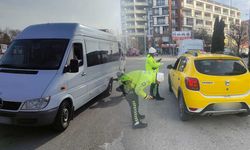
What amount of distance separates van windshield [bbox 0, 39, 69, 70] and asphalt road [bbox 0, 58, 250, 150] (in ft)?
4.73

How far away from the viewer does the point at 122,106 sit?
22.7 feet

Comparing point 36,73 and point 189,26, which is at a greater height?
point 189,26

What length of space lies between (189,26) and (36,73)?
72.5 meters

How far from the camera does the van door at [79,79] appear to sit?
5199mm

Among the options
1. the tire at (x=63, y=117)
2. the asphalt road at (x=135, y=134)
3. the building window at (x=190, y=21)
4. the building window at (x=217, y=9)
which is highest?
the building window at (x=217, y=9)

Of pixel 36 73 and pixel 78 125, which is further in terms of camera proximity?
pixel 78 125

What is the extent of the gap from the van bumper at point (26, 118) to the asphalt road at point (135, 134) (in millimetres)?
431

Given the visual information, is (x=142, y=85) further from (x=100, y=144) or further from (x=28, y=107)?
(x=28, y=107)

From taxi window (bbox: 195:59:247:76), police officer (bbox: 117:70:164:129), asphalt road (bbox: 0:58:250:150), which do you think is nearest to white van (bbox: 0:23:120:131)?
asphalt road (bbox: 0:58:250:150)

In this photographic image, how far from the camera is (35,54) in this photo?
5277 millimetres

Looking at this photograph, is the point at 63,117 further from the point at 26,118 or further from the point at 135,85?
the point at 135,85

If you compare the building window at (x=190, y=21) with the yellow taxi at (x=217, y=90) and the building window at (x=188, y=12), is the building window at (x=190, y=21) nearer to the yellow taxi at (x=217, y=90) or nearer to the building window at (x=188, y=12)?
the building window at (x=188, y=12)

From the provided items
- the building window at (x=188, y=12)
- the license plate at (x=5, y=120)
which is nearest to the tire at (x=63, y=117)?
the license plate at (x=5, y=120)

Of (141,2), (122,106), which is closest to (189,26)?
(141,2)
